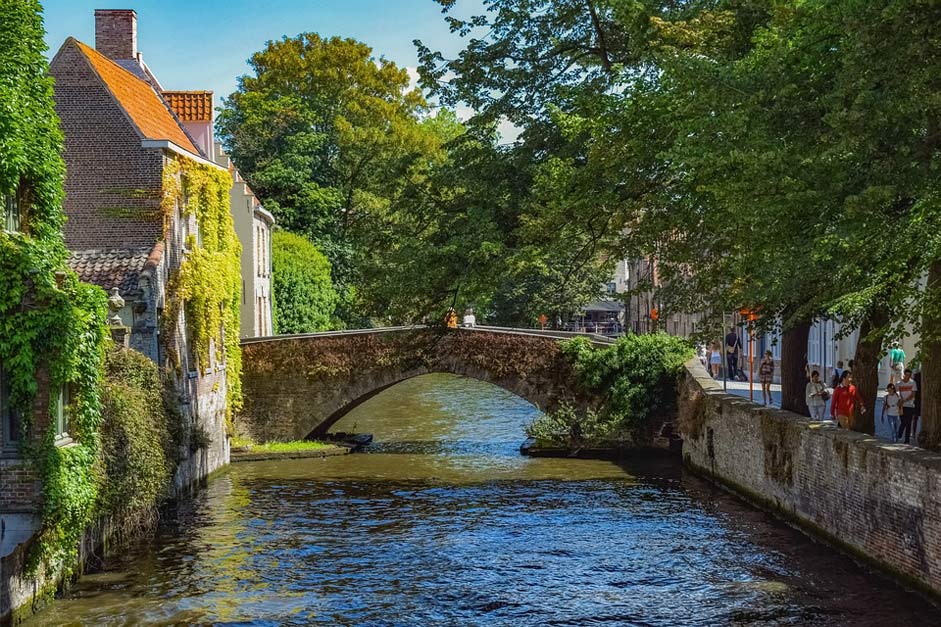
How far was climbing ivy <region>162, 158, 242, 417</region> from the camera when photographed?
2567 centimetres

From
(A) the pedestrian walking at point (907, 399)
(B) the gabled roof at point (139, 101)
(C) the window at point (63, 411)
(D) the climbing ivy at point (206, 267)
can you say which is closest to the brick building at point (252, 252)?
(B) the gabled roof at point (139, 101)

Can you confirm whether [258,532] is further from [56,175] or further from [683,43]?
[683,43]

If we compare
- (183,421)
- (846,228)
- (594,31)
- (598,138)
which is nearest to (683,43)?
(598,138)

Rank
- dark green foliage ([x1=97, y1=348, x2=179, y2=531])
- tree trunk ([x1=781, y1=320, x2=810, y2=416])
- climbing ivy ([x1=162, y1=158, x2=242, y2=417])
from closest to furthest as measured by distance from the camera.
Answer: dark green foliage ([x1=97, y1=348, x2=179, y2=531]) < tree trunk ([x1=781, y1=320, x2=810, y2=416]) < climbing ivy ([x1=162, y1=158, x2=242, y2=417])

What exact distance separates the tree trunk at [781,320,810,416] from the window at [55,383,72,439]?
1278cm

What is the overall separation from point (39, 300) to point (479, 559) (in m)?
7.83

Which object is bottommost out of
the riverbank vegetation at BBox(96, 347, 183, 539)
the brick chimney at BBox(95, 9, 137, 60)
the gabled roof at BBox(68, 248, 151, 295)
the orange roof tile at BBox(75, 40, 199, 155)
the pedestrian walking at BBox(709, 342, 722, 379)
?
the riverbank vegetation at BBox(96, 347, 183, 539)

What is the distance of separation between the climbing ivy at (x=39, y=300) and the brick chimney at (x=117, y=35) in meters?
15.8

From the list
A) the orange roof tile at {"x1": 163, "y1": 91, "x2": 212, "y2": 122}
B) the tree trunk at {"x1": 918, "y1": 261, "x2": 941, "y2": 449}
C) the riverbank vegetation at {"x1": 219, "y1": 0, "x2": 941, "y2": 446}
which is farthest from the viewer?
the orange roof tile at {"x1": 163, "y1": 91, "x2": 212, "y2": 122}

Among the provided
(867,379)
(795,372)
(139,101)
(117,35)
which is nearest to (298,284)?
(117,35)

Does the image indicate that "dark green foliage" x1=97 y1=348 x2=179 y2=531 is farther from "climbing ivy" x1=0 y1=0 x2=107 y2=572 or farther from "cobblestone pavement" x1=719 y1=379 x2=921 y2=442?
"cobblestone pavement" x1=719 y1=379 x2=921 y2=442

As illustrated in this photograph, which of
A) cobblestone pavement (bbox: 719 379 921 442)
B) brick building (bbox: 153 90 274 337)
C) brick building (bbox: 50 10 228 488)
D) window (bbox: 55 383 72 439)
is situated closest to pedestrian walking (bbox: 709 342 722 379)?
cobblestone pavement (bbox: 719 379 921 442)

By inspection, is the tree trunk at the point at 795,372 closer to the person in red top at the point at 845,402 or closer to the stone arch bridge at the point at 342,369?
the person in red top at the point at 845,402

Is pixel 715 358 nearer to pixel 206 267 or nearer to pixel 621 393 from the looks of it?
pixel 621 393
